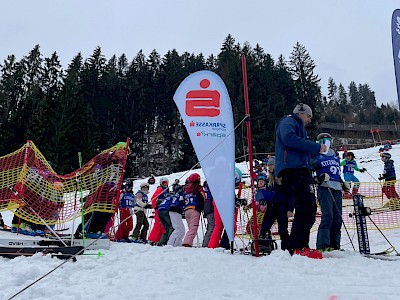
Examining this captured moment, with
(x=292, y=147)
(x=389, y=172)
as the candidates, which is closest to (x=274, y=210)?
(x=292, y=147)

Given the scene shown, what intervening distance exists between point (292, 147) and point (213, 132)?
1298mm

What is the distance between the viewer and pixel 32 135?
3266 centimetres

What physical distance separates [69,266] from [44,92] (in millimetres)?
41327

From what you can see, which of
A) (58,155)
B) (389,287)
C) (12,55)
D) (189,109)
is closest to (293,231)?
(389,287)

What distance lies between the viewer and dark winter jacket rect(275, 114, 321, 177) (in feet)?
13.9

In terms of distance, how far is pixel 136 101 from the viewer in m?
45.9

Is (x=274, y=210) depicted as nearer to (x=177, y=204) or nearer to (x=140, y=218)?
(x=177, y=204)

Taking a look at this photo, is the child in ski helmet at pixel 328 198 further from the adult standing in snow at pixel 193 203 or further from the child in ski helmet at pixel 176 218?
the child in ski helmet at pixel 176 218

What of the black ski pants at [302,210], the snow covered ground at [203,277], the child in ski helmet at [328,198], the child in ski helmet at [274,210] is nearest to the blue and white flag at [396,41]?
the child in ski helmet at [328,198]

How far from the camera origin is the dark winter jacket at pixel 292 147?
422 cm

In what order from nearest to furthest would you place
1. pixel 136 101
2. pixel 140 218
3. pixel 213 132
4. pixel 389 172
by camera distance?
pixel 213 132 → pixel 140 218 → pixel 389 172 → pixel 136 101

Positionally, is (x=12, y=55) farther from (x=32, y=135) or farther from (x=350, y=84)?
(x=350, y=84)

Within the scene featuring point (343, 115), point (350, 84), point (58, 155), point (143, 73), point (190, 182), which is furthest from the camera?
point (350, 84)

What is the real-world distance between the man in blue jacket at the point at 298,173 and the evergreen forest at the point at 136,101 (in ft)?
99.7
